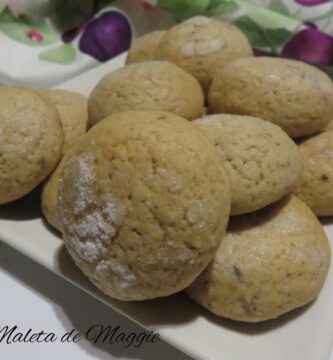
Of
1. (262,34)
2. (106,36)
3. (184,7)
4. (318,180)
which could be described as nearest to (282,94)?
(318,180)

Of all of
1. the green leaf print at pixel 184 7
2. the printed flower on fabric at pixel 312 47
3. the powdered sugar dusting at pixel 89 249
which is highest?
the powdered sugar dusting at pixel 89 249

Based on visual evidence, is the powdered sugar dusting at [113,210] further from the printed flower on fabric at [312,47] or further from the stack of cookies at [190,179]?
the printed flower on fabric at [312,47]

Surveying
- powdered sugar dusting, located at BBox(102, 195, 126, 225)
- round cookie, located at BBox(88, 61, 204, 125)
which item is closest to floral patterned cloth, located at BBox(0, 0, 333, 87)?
round cookie, located at BBox(88, 61, 204, 125)

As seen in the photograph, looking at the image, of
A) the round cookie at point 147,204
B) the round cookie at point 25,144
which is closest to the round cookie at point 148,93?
the round cookie at point 25,144

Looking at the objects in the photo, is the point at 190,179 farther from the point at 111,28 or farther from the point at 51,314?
the point at 111,28

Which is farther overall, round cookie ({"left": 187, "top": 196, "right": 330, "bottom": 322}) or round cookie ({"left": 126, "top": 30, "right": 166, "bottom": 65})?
round cookie ({"left": 126, "top": 30, "right": 166, "bottom": 65})

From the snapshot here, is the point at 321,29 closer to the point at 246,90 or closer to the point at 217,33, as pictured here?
the point at 217,33

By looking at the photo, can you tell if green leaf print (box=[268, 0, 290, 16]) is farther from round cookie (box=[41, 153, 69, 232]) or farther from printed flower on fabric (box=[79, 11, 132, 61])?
round cookie (box=[41, 153, 69, 232])
